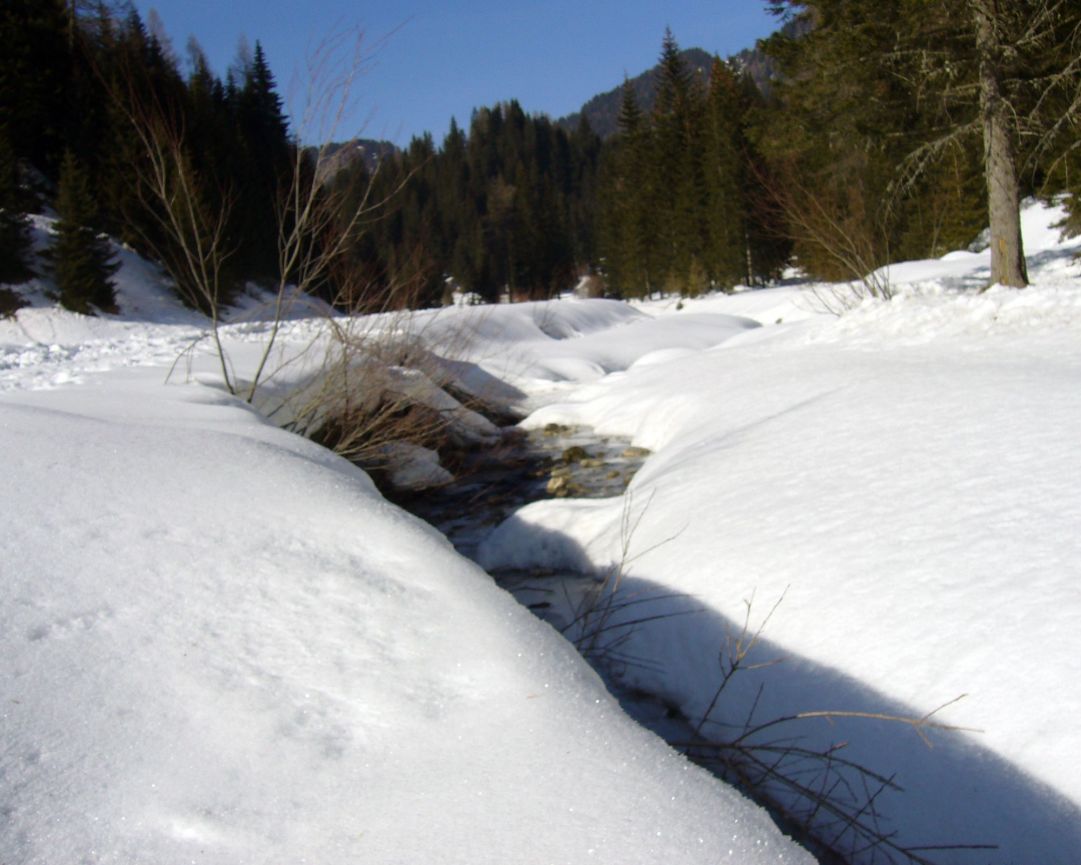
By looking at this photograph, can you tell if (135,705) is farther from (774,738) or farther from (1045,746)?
(1045,746)

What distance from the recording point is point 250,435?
11.3ft

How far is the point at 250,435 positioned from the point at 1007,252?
8136 mm

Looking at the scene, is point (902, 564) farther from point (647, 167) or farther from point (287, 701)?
point (647, 167)

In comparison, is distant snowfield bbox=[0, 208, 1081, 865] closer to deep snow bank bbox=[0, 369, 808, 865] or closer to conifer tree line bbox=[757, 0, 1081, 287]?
deep snow bank bbox=[0, 369, 808, 865]

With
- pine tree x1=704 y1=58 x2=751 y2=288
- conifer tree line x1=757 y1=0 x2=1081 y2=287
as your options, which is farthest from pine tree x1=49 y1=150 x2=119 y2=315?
pine tree x1=704 y1=58 x2=751 y2=288

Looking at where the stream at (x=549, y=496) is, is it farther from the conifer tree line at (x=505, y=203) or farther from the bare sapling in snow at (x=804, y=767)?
the conifer tree line at (x=505, y=203)

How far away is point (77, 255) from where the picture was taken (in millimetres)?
17328

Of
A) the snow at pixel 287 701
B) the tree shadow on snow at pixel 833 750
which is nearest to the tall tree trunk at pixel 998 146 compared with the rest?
the tree shadow on snow at pixel 833 750

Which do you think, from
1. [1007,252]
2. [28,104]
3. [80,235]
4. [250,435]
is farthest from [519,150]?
[250,435]

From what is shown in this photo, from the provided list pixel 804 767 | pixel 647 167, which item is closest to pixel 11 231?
pixel 804 767

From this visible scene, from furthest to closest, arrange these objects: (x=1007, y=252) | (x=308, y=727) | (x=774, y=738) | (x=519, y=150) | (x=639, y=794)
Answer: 1. (x=519, y=150)
2. (x=1007, y=252)
3. (x=774, y=738)
4. (x=308, y=727)
5. (x=639, y=794)

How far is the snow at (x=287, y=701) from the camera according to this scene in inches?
50.0

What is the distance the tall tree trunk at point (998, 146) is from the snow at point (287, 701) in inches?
320

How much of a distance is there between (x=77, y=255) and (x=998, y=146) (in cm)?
1762
